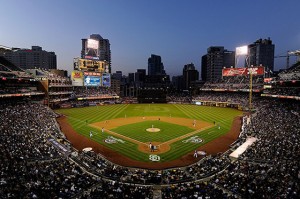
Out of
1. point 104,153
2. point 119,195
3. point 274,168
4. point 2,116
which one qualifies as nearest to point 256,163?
point 274,168

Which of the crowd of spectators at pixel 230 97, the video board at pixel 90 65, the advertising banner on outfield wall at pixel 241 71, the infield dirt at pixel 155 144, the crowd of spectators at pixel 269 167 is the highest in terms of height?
the video board at pixel 90 65

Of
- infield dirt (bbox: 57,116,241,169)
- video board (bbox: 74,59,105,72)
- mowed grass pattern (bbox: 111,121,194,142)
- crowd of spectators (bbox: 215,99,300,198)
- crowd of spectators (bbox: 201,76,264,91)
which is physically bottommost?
infield dirt (bbox: 57,116,241,169)

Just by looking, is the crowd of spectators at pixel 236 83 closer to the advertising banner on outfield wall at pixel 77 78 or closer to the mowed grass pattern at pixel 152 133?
the mowed grass pattern at pixel 152 133

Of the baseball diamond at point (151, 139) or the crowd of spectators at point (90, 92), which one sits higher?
the crowd of spectators at point (90, 92)

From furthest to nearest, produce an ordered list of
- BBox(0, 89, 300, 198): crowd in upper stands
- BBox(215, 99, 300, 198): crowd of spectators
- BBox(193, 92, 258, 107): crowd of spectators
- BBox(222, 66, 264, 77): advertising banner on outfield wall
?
BBox(222, 66, 264, 77): advertising banner on outfield wall → BBox(193, 92, 258, 107): crowd of spectators → BBox(215, 99, 300, 198): crowd of spectators → BBox(0, 89, 300, 198): crowd in upper stands

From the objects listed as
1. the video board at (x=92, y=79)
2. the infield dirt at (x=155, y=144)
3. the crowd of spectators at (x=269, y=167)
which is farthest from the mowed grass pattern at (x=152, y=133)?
the video board at (x=92, y=79)

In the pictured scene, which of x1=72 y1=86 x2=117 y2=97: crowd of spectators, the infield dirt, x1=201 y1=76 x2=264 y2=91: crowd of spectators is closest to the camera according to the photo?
the infield dirt

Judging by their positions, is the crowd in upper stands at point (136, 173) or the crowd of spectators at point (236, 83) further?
the crowd of spectators at point (236, 83)

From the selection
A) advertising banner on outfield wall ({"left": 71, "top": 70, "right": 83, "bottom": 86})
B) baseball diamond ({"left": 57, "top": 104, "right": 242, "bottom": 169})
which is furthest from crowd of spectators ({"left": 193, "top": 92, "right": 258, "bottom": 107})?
advertising banner on outfield wall ({"left": 71, "top": 70, "right": 83, "bottom": 86})

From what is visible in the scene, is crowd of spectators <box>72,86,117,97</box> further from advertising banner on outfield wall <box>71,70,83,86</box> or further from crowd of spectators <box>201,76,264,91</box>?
crowd of spectators <box>201,76,264,91</box>

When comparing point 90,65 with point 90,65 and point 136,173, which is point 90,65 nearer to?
point 90,65
